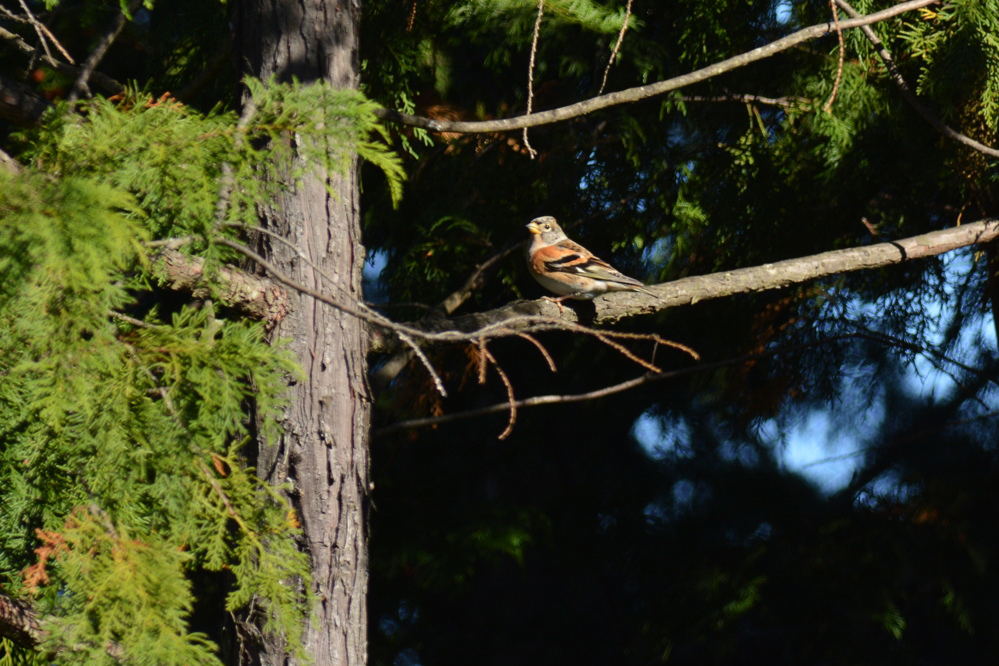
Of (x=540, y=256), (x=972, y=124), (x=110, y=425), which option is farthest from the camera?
(x=540, y=256)

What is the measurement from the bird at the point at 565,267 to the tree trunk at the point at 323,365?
1.23 meters

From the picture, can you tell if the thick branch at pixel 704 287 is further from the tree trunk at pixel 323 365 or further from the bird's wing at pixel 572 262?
the bird's wing at pixel 572 262

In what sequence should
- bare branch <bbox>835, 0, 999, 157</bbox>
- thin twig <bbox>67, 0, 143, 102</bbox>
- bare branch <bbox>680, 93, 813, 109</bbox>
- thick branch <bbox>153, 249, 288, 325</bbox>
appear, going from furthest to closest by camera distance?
bare branch <bbox>680, 93, 813, 109</bbox> → bare branch <bbox>835, 0, 999, 157</bbox> → thin twig <bbox>67, 0, 143, 102</bbox> → thick branch <bbox>153, 249, 288, 325</bbox>

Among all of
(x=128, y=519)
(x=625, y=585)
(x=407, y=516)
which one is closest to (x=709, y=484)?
(x=625, y=585)

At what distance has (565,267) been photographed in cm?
394

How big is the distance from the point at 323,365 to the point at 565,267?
1.49 meters

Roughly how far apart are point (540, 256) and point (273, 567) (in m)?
2.31

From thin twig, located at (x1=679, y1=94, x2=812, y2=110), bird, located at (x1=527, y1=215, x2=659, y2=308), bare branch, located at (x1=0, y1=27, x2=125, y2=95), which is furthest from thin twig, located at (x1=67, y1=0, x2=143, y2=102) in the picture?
thin twig, located at (x1=679, y1=94, x2=812, y2=110)

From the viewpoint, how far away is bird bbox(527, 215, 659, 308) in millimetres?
3918

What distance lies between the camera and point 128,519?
1.71 metres

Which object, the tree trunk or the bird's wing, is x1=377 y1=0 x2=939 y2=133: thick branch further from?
the bird's wing

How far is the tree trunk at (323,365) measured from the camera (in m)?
2.72

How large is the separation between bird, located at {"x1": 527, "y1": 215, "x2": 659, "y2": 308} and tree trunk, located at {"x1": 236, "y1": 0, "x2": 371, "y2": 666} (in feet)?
4.05

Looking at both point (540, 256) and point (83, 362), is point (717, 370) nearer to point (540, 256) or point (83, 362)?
point (540, 256)
